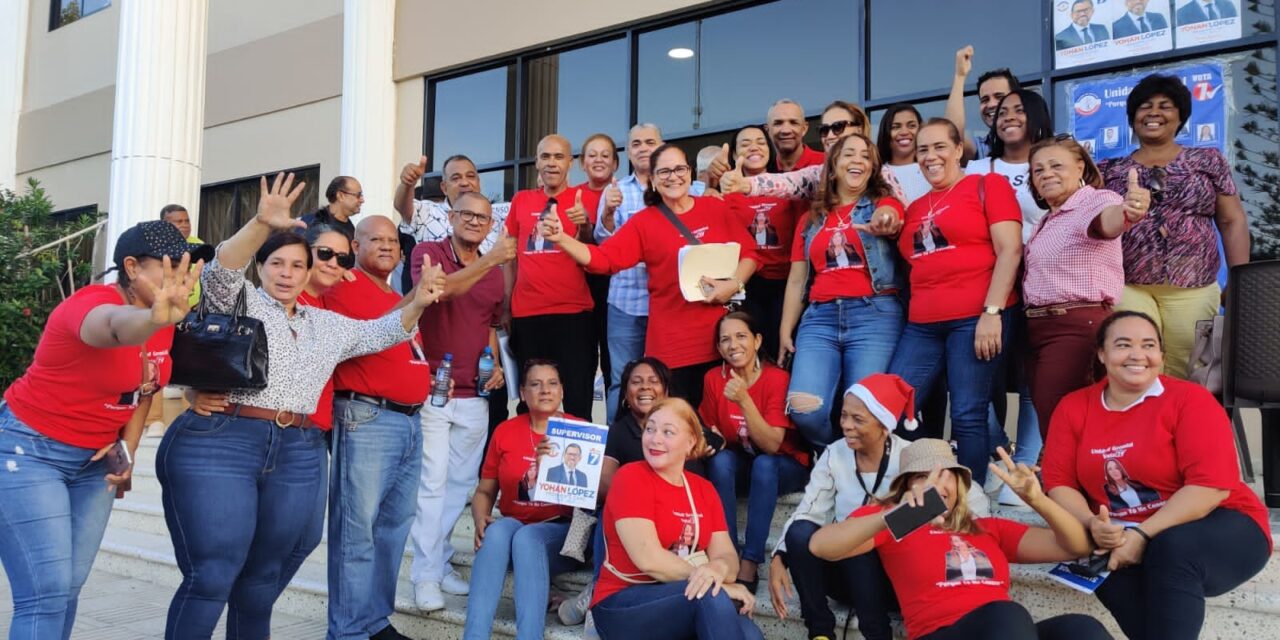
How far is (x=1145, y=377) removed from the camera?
3.38 m

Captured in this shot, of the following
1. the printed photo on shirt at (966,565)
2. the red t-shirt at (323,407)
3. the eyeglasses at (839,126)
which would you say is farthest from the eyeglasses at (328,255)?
the printed photo on shirt at (966,565)

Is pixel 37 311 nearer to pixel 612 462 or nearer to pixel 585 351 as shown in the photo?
pixel 585 351

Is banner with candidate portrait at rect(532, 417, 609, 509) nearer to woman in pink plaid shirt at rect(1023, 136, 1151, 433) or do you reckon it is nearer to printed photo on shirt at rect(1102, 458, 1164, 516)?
woman in pink plaid shirt at rect(1023, 136, 1151, 433)

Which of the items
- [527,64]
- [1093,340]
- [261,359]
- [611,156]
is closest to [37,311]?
[527,64]

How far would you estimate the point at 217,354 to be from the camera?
10.8 feet

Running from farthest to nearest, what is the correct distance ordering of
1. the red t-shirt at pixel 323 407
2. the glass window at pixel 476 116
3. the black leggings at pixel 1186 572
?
1. the glass window at pixel 476 116
2. the red t-shirt at pixel 323 407
3. the black leggings at pixel 1186 572

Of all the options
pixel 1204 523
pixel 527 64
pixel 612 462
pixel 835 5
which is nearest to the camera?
pixel 1204 523

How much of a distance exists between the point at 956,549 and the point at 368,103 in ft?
30.1

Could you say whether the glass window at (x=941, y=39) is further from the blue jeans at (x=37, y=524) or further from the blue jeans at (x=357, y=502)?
the blue jeans at (x=37, y=524)

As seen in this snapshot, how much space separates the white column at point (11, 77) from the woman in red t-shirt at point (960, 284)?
53.6ft

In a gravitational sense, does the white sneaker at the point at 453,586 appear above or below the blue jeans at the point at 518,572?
below

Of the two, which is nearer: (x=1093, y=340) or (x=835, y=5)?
(x=1093, y=340)

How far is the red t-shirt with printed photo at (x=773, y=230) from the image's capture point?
522 centimetres

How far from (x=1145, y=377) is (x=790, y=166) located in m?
2.49
